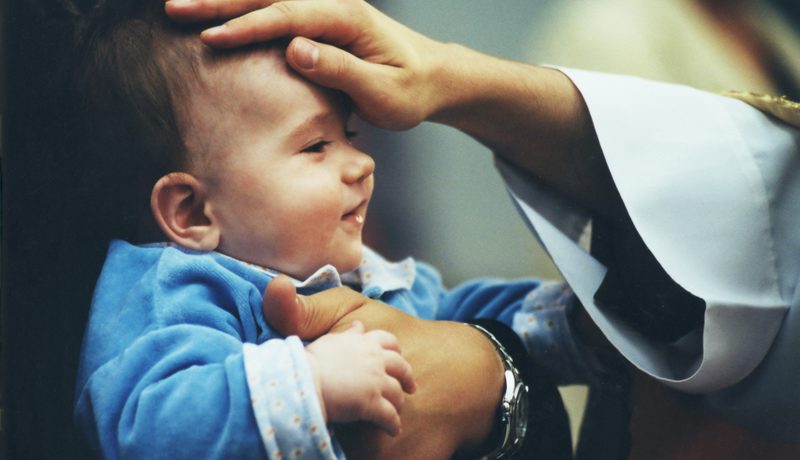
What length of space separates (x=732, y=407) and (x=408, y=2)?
50 centimetres

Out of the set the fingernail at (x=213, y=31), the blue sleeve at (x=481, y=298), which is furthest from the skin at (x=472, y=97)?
the blue sleeve at (x=481, y=298)

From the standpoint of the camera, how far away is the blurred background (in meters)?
0.52

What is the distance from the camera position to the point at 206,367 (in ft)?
1.51

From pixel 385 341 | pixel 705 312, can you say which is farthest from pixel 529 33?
pixel 385 341

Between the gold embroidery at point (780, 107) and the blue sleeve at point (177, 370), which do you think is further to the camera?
the gold embroidery at point (780, 107)

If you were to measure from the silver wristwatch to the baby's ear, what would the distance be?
23 centimetres

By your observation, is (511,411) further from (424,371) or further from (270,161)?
(270,161)

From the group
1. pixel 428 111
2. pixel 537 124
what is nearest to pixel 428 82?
pixel 428 111

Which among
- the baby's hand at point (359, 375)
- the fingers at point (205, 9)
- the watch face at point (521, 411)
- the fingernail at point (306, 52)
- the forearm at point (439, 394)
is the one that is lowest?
the watch face at point (521, 411)

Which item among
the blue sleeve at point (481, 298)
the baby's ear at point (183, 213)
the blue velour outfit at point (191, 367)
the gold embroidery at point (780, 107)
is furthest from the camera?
the blue sleeve at point (481, 298)

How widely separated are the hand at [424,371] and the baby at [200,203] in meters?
0.03

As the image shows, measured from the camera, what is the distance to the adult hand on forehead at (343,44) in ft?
1.75

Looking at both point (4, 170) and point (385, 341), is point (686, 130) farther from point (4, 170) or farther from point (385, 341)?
point (4, 170)

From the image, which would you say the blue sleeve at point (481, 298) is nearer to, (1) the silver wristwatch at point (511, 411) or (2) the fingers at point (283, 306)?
(1) the silver wristwatch at point (511, 411)
